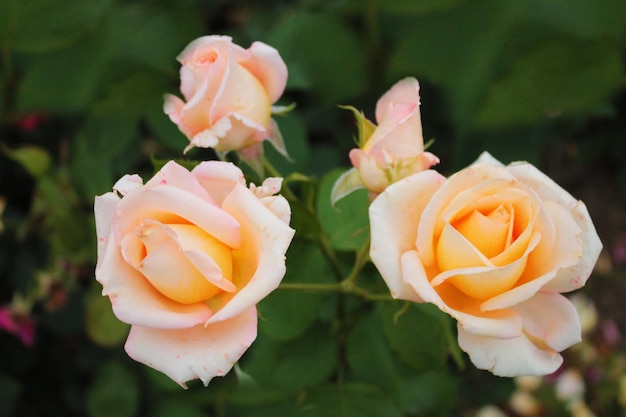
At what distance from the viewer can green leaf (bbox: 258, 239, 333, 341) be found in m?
0.79

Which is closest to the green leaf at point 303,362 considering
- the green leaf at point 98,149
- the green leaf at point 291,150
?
the green leaf at point 291,150

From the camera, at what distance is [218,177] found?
23.2 inches

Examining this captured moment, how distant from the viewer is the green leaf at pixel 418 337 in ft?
2.68

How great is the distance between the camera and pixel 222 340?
55cm

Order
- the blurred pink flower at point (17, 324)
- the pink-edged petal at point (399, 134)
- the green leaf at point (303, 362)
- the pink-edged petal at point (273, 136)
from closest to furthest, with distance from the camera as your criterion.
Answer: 1. the pink-edged petal at point (399, 134)
2. the pink-edged petal at point (273, 136)
3. the green leaf at point (303, 362)
4. the blurred pink flower at point (17, 324)

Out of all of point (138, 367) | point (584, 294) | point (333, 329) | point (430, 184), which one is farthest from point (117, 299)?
point (584, 294)

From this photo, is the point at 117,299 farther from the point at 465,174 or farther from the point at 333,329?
the point at 333,329

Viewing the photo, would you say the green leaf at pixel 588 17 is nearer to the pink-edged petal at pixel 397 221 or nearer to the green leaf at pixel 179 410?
the pink-edged petal at pixel 397 221

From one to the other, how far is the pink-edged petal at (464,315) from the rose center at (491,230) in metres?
0.05

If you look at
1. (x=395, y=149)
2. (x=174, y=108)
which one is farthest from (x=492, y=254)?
(x=174, y=108)

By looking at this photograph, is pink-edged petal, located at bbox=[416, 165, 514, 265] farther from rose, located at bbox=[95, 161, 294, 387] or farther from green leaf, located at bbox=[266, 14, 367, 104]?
green leaf, located at bbox=[266, 14, 367, 104]

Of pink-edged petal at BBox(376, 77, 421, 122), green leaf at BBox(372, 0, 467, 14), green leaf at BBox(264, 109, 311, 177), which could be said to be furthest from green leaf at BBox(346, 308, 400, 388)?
green leaf at BBox(372, 0, 467, 14)

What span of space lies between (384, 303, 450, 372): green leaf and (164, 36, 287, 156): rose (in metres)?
0.28

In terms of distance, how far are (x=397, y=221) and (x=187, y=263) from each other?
181 millimetres
